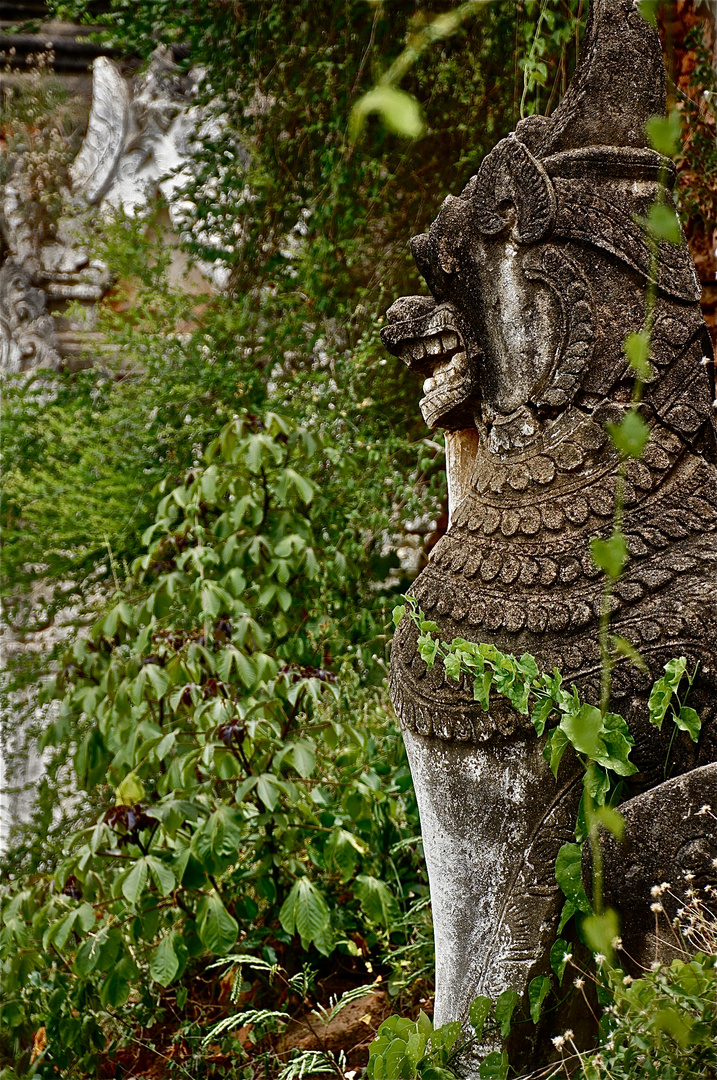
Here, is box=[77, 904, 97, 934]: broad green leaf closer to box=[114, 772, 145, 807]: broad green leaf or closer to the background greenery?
the background greenery

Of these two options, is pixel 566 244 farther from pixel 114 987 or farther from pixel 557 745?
pixel 114 987

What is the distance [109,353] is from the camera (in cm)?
381

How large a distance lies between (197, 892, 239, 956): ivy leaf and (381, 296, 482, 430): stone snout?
100 centimetres

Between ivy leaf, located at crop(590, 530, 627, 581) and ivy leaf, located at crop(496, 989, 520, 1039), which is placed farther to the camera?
ivy leaf, located at crop(496, 989, 520, 1039)

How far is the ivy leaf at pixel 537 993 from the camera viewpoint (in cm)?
117

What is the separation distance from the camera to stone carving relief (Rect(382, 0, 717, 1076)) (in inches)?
46.9

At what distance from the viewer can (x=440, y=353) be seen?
1.41 meters

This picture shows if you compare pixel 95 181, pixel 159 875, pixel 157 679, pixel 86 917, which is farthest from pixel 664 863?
pixel 95 181

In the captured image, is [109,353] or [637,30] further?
[109,353]

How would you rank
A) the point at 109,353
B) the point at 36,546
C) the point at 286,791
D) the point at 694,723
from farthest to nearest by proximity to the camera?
the point at 109,353
the point at 36,546
the point at 286,791
the point at 694,723

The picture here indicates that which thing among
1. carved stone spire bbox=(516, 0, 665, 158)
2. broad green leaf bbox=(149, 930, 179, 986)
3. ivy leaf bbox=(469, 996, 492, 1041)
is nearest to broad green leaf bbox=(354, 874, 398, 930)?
broad green leaf bbox=(149, 930, 179, 986)

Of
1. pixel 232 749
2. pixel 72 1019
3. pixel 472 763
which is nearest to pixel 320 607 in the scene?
pixel 232 749

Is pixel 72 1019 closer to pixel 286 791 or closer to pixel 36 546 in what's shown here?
pixel 286 791

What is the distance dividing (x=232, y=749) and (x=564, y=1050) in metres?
0.92
